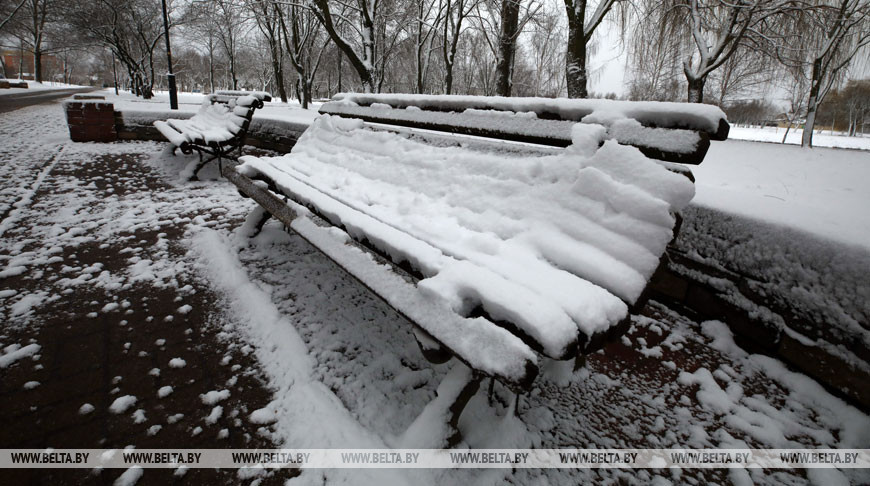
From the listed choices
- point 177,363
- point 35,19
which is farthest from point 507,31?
point 35,19

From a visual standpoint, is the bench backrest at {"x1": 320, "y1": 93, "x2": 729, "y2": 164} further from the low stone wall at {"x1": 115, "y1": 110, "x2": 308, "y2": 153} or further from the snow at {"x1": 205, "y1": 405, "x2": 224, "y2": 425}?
the low stone wall at {"x1": 115, "y1": 110, "x2": 308, "y2": 153}

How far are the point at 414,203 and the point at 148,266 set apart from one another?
2.25 meters

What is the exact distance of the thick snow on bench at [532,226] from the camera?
1.13 meters

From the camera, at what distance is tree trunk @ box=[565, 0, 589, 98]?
709 cm

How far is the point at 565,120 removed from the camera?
180 cm

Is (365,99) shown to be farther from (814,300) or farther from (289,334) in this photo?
(814,300)

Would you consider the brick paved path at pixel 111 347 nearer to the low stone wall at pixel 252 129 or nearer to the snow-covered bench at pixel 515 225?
the snow-covered bench at pixel 515 225

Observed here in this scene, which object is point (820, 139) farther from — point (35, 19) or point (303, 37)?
point (35, 19)

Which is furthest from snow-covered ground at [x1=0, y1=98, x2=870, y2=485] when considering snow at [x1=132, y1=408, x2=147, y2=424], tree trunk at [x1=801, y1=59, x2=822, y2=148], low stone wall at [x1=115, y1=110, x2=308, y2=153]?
tree trunk at [x1=801, y1=59, x2=822, y2=148]

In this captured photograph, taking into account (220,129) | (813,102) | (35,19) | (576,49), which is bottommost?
(220,129)

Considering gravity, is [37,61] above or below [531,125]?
above

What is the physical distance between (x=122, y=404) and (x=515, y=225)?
6.12 feet

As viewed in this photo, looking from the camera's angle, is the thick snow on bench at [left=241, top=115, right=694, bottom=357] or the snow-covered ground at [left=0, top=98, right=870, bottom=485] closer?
the thick snow on bench at [left=241, top=115, right=694, bottom=357]

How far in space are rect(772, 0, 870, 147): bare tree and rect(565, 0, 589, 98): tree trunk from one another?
374 cm
